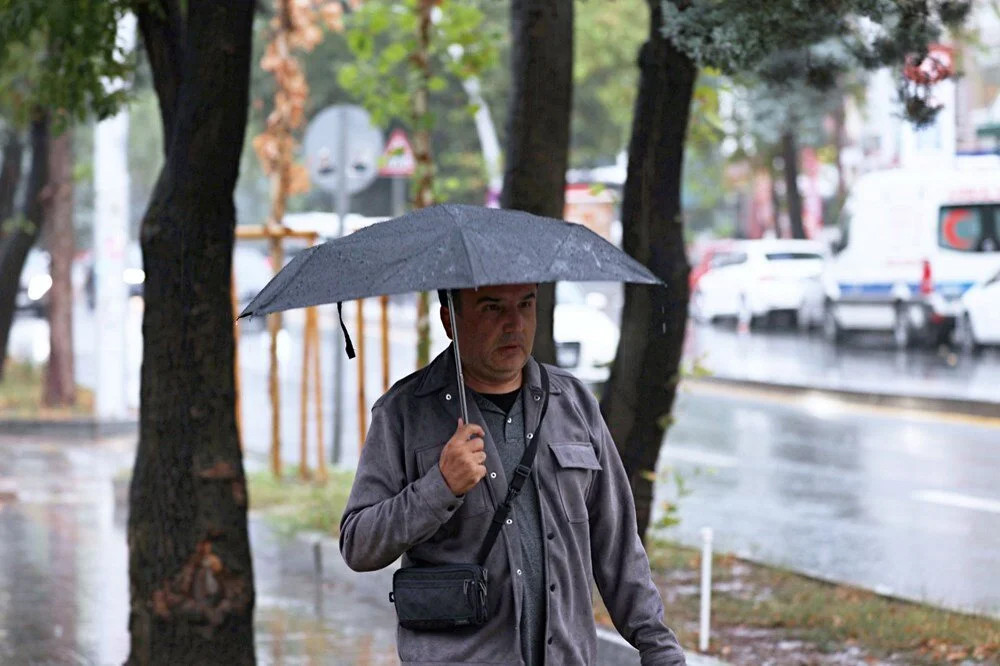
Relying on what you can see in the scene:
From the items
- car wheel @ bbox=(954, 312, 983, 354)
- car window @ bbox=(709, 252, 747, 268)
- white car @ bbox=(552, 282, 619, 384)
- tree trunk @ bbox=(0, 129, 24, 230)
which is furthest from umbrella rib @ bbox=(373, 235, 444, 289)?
car window @ bbox=(709, 252, 747, 268)

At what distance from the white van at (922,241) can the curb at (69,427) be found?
13737mm

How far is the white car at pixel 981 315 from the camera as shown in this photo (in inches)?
1014

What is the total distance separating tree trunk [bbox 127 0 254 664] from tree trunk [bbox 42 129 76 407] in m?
13.3

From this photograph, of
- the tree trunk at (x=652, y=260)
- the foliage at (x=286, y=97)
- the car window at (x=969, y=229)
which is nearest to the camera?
the tree trunk at (x=652, y=260)

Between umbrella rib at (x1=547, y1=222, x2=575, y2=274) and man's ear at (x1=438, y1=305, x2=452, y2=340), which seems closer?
umbrella rib at (x1=547, y1=222, x2=575, y2=274)

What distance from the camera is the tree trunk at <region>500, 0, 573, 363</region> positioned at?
8.41 m

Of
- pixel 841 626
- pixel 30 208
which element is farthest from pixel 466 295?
pixel 30 208

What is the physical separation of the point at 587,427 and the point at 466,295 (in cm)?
42

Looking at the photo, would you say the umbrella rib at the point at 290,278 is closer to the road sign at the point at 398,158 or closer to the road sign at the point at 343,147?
the road sign at the point at 398,158

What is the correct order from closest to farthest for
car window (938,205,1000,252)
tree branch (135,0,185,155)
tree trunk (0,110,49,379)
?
1. tree branch (135,0,185,155)
2. tree trunk (0,110,49,379)
3. car window (938,205,1000,252)

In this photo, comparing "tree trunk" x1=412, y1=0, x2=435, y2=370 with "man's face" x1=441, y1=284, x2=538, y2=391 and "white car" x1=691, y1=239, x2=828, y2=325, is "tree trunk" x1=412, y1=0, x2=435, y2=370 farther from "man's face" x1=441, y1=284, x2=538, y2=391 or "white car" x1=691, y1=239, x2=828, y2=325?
"white car" x1=691, y1=239, x2=828, y2=325

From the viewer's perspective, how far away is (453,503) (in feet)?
12.3

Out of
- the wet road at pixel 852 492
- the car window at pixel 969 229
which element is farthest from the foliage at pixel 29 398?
the car window at pixel 969 229

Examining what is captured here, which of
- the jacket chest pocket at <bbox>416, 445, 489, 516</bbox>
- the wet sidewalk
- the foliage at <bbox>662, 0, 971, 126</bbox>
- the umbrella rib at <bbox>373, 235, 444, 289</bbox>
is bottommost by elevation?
the wet sidewalk
